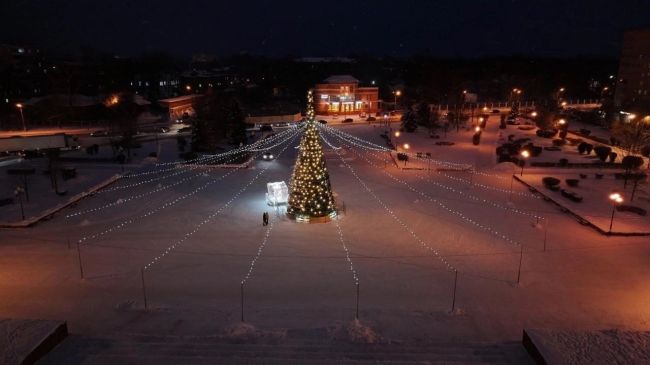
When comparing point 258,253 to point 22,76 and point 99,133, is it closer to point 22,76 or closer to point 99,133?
point 99,133

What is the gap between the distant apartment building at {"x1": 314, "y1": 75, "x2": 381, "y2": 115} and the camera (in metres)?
51.2

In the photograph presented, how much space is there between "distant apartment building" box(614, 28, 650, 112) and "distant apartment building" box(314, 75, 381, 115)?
2551cm

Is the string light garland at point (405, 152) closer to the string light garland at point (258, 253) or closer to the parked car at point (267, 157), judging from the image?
the parked car at point (267, 157)

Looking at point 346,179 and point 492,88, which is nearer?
point 346,179

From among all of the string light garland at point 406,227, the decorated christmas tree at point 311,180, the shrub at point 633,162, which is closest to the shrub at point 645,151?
the shrub at point 633,162

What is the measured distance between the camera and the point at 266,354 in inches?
308

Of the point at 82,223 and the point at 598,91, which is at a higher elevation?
the point at 598,91

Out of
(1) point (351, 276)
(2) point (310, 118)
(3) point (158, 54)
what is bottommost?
(1) point (351, 276)

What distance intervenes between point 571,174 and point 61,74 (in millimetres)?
51233

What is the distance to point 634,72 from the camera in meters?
43.1

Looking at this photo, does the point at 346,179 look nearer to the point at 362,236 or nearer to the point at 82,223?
the point at 362,236

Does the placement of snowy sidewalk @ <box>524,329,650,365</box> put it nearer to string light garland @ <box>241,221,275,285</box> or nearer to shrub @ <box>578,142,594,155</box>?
string light garland @ <box>241,221,275,285</box>

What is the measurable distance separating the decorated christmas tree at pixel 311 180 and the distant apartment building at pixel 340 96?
35963 mm

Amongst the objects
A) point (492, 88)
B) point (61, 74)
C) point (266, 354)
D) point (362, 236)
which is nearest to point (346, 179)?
point (362, 236)
